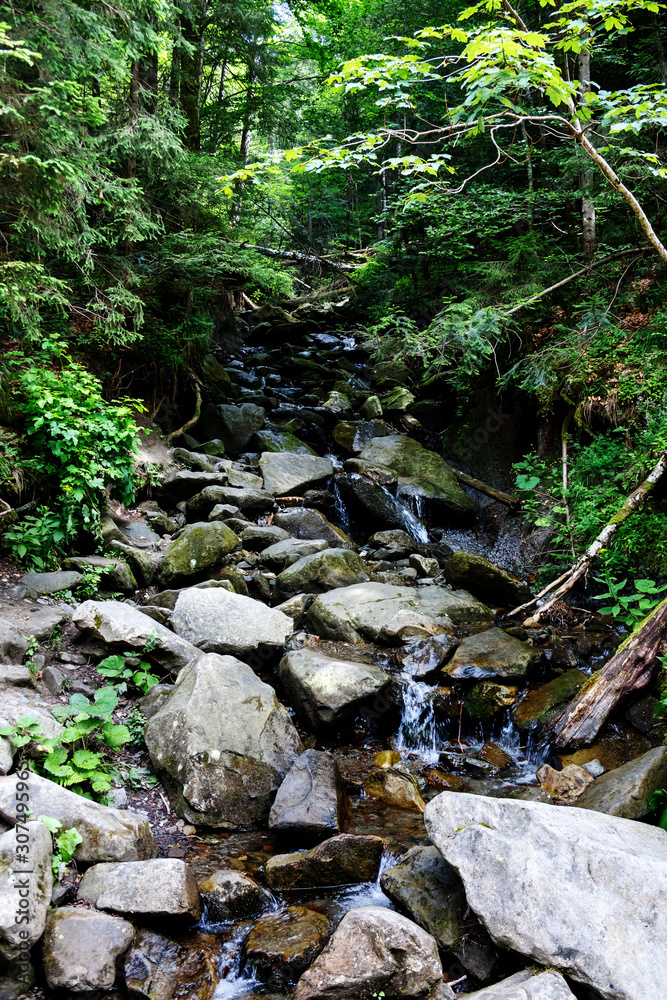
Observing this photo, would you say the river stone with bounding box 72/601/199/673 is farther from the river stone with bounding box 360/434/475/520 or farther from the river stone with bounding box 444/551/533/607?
the river stone with bounding box 360/434/475/520

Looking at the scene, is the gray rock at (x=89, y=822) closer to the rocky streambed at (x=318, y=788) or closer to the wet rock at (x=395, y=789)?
the rocky streambed at (x=318, y=788)

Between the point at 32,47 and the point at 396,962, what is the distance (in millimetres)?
8538

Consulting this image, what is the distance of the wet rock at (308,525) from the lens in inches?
377

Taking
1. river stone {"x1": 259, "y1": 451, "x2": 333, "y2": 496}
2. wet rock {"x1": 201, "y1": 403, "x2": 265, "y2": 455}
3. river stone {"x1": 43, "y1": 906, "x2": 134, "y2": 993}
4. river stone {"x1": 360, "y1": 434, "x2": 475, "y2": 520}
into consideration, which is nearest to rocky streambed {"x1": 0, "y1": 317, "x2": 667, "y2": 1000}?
river stone {"x1": 43, "y1": 906, "x2": 134, "y2": 993}

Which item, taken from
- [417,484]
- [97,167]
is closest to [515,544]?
[417,484]

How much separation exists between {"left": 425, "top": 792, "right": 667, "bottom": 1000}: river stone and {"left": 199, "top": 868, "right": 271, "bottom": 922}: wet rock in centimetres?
122

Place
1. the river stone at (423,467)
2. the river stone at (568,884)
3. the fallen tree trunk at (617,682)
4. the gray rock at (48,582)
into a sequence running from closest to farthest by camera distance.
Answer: the river stone at (568,884)
the fallen tree trunk at (617,682)
the gray rock at (48,582)
the river stone at (423,467)

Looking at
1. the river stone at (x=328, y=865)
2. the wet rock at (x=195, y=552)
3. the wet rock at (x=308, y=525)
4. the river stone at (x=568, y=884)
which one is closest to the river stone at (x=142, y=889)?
the river stone at (x=328, y=865)

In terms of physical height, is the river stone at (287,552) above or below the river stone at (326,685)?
above

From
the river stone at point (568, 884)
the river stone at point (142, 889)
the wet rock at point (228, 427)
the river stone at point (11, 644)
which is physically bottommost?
the river stone at point (142, 889)

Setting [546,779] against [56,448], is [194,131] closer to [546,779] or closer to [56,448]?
[56,448]

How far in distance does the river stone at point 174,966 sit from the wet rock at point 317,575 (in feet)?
14.7

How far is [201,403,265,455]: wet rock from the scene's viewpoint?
478 inches

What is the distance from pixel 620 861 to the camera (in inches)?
120
